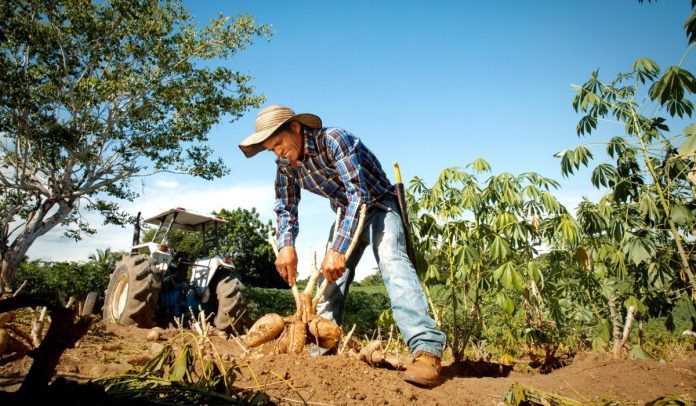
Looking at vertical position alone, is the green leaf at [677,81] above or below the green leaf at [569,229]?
above

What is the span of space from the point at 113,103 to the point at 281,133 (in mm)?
9030

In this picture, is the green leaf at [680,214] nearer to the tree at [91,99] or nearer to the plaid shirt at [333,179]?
the plaid shirt at [333,179]

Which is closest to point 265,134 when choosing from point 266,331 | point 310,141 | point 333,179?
point 310,141

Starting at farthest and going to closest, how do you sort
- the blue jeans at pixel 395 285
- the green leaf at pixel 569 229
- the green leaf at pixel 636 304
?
1. the green leaf at pixel 636 304
2. the green leaf at pixel 569 229
3. the blue jeans at pixel 395 285

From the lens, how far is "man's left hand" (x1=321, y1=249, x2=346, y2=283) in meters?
2.04

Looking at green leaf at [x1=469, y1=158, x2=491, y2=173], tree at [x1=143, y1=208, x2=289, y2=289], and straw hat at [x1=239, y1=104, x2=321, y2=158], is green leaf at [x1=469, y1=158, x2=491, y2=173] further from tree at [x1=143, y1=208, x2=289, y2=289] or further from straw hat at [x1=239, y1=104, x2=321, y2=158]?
tree at [x1=143, y1=208, x2=289, y2=289]

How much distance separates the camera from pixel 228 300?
508 centimetres

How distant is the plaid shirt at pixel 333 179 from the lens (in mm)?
2152

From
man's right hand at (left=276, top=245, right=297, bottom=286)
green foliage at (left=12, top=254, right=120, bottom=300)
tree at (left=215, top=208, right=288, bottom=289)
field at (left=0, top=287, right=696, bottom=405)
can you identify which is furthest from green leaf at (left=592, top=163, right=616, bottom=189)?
tree at (left=215, top=208, right=288, bottom=289)

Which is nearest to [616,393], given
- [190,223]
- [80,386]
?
[80,386]

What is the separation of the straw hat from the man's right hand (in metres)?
0.69

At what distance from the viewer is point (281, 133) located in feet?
7.41

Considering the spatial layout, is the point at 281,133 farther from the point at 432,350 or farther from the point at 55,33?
the point at 55,33

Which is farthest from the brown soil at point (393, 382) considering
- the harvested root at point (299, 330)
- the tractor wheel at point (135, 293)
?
the tractor wheel at point (135, 293)
